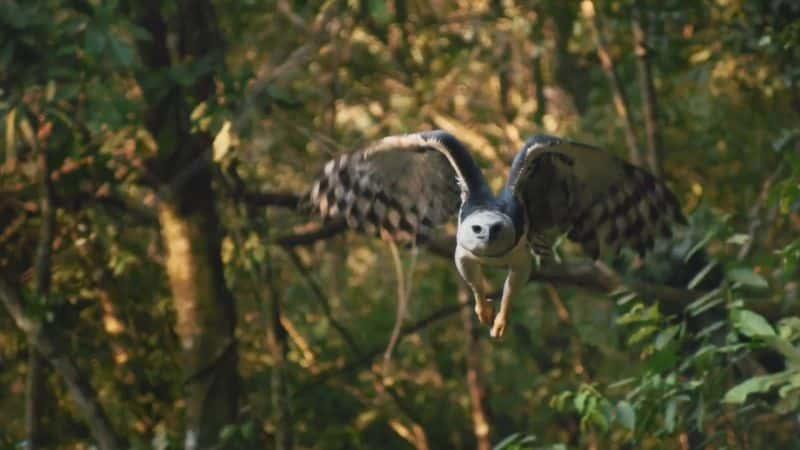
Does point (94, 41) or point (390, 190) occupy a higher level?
point (94, 41)

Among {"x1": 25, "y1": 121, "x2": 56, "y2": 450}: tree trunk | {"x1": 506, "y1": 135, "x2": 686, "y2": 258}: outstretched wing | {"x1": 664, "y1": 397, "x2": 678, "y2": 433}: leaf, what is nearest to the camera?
{"x1": 506, "y1": 135, "x2": 686, "y2": 258}: outstretched wing

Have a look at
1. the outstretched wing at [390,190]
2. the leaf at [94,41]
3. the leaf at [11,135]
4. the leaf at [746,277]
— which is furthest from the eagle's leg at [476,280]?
the leaf at [11,135]

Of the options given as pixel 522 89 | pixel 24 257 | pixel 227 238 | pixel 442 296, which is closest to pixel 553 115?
pixel 522 89

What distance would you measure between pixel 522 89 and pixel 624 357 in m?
1.78

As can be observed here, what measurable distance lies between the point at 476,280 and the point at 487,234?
0.93 ft

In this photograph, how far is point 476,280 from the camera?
4285 mm

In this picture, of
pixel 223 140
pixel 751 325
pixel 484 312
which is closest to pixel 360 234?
pixel 223 140

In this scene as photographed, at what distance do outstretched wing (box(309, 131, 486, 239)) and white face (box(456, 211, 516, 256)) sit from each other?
62 centimetres

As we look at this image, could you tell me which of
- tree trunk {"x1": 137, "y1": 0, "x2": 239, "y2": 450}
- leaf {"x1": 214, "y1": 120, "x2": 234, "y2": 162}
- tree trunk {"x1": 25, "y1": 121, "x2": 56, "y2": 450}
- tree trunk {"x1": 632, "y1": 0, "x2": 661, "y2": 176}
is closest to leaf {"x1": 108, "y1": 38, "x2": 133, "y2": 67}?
leaf {"x1": 214, "y1": 120, "x2": 234, "y2": 162}

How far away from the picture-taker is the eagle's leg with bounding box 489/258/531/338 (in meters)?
4.33

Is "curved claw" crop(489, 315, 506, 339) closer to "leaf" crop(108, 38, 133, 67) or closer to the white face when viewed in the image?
the white face

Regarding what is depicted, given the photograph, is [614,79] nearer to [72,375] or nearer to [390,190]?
[72,375]

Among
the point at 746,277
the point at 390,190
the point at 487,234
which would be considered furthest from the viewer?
the point at 746,277

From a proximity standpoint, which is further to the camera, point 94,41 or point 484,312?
point 94,41
